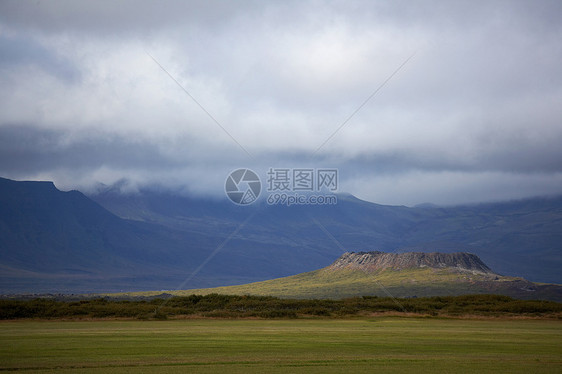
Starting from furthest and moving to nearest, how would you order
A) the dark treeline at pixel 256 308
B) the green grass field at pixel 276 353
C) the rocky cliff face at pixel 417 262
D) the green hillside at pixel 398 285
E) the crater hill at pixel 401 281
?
the rocky cliff face at pixel 417 262 → the crater hill at pixel 401 281 → the green hillside at pixel 398 285 → the dark treeline at pixel 256 308 → the green grass field at pixel 276 353

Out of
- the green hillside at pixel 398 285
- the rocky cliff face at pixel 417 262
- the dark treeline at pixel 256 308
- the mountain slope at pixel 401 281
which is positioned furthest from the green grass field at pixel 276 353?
the rocky cliff face at pixel 417 262

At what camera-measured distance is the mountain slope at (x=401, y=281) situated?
471 feet

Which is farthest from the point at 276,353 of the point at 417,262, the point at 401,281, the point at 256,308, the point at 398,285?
the point at 417,262

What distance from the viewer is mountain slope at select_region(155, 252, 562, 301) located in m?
144

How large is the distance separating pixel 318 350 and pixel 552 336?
17684mm

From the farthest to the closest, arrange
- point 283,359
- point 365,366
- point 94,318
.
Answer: point 94,318, point 283,359, point 365,366

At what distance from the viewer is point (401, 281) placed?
16188 centimetres

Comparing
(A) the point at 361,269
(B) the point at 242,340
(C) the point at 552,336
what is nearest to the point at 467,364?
(B) the point at 242,340

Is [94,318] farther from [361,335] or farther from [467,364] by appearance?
[467,364]

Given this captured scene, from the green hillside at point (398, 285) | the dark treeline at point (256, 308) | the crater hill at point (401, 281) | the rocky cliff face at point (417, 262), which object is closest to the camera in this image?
the dark treeline at point (256, 308)

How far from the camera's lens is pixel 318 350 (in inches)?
1094

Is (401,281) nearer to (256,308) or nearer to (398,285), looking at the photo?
(398,285)

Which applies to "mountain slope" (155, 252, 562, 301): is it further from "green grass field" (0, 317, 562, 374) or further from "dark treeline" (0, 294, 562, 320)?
"green grass field" (0, 317, 562, 374)

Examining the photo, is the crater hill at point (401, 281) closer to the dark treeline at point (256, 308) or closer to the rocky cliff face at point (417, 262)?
the rocky cliff face at point (417, 262)
